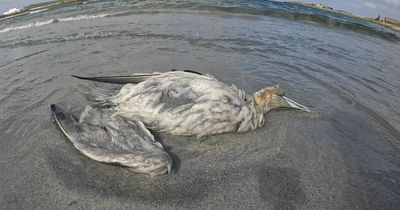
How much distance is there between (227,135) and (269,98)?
106 centimetres

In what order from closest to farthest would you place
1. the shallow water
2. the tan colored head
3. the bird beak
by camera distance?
the shallow water → the tan colored head → the bird beak

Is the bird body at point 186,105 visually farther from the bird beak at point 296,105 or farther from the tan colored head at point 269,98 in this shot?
the bird beak at point 296,105

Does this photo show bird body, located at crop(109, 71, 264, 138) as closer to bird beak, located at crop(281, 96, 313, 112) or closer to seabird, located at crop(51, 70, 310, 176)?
seabird, located at crop(51, 70, 310, 176)

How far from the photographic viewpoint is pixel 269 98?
17.9ft

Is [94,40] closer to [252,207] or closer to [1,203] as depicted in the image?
[1,203]

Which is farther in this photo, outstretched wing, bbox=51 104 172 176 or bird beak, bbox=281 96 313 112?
bird beak, bbox=281 96 313 112

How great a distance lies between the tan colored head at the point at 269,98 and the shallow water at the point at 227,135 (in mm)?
197

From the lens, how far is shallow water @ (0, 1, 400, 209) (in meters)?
3.74

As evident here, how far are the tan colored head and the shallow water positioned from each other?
7.7 inches

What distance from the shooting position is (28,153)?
14.3 ft

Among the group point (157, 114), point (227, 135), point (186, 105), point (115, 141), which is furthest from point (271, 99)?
point (115, 141)

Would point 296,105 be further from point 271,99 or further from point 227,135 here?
point 227,135

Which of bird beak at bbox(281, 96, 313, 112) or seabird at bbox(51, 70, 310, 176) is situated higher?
seabird at bbox(51, 70, 310, 176)

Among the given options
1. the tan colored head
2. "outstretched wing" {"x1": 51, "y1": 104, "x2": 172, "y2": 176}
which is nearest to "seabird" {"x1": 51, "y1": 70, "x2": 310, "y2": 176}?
"outstretched wing" {"x1": 51, "y1": 104, "x2": 172, "y2": 176}
